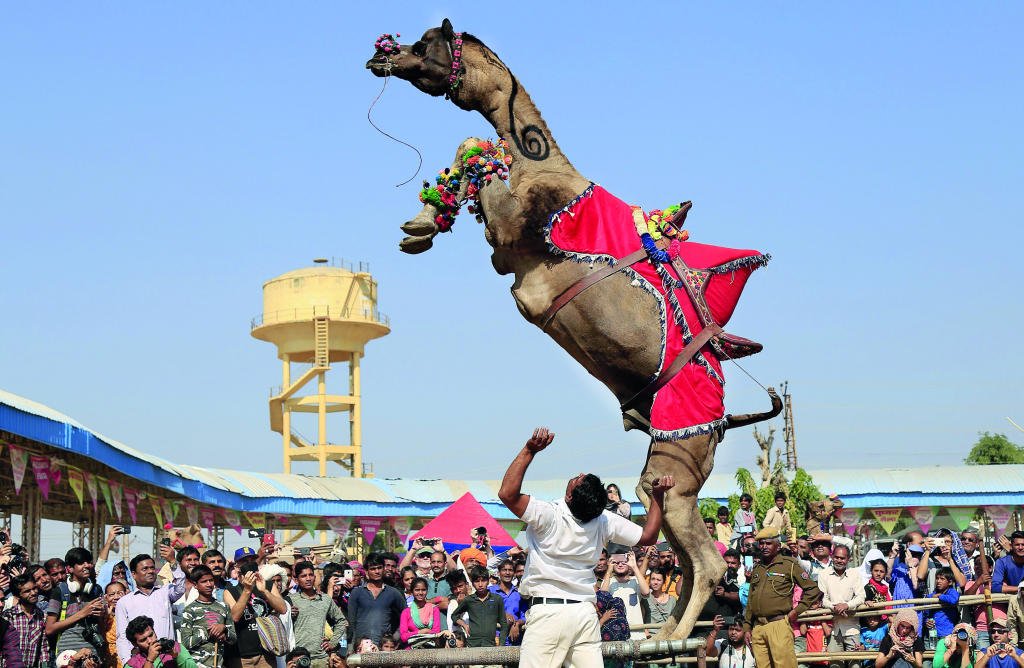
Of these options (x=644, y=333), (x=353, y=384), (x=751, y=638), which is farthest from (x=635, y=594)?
(x=353, y=384)

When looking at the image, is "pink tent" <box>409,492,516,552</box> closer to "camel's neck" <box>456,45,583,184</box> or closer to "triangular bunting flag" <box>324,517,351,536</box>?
"camel's neck" <box>456,45,583,184</box>

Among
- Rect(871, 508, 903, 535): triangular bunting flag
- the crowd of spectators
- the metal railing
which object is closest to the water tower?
the metal railing

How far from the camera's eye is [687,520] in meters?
8.65

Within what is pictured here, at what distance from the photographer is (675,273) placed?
897cm

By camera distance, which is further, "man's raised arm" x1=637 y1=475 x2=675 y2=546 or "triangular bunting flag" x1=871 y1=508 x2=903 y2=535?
"triangular bunting flag" x1=871 y1=508 x2=903 y2=535

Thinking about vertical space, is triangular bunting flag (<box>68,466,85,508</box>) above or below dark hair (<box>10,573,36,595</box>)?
above

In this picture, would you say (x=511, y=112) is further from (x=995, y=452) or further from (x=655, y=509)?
(x=995, y=452)

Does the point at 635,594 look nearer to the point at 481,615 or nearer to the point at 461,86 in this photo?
the point at 481,615

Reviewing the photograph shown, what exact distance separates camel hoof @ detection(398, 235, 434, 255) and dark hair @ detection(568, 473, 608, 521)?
83.2 inches

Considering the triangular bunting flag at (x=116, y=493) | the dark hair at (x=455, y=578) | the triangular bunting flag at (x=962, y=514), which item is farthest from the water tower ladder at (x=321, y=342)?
the dark hair at (x=455, y=578)

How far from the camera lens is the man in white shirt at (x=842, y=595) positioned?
12.9 meters

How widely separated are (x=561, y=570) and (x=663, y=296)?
220cm

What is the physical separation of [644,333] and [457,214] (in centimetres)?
159

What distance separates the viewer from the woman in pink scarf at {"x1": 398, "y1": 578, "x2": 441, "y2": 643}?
12750 mm
